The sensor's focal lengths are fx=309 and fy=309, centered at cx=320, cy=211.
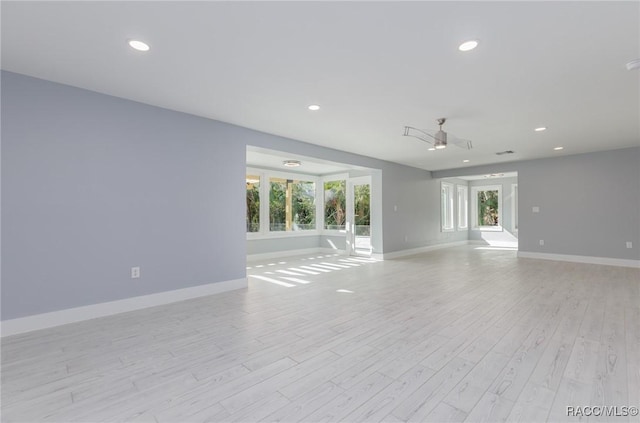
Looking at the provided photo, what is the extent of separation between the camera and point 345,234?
8797 millimetres

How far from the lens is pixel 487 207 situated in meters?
11.3

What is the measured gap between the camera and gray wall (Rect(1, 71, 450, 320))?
297cm

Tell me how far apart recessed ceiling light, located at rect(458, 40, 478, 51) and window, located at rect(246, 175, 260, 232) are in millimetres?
6154

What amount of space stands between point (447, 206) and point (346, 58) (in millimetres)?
9082

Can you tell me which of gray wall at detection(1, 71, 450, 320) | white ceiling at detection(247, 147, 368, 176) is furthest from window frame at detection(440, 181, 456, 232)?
gray wall at detection(1, 71, 450, 320)

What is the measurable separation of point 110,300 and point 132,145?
1800 mm

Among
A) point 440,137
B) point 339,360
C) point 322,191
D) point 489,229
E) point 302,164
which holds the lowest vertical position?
point 339,360

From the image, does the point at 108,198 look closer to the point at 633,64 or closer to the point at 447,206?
the point at 633,64

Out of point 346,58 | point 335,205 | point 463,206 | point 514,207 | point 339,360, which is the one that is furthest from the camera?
point 463,206

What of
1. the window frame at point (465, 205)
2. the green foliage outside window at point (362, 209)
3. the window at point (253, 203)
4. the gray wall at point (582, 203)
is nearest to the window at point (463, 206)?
the window frame at point (465, 205)

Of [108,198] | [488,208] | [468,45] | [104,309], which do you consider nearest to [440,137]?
[468,45]

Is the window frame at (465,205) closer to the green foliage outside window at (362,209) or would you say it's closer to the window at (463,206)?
the window at (463,206)

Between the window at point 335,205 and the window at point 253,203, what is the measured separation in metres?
2.22

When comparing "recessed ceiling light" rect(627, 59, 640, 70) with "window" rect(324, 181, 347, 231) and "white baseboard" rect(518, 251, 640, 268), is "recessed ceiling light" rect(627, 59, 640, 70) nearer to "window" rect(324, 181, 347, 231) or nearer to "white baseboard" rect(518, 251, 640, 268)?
"white baseboard" rect(518, 251, 640, 268)
